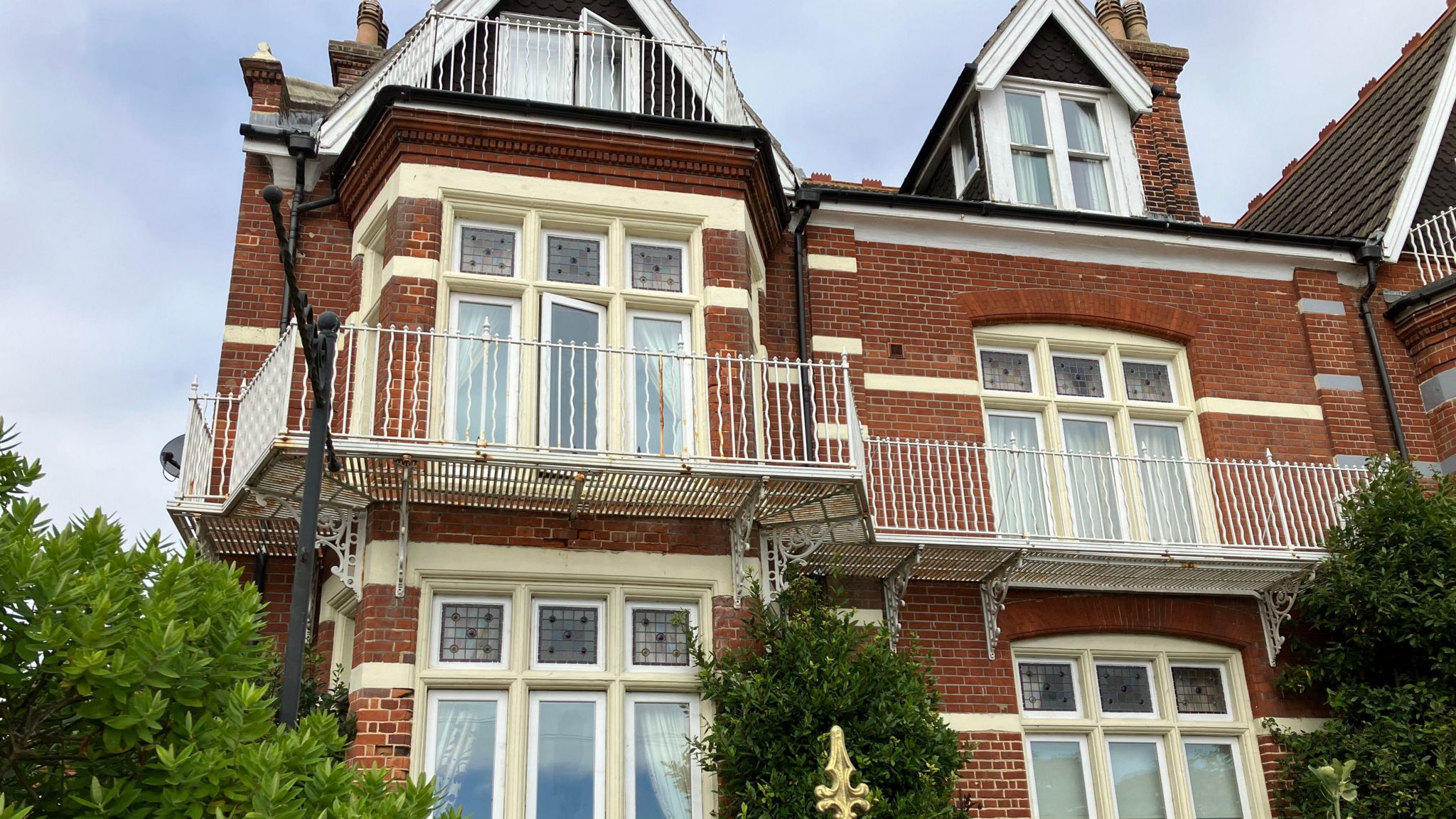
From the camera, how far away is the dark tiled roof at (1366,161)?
14734 mm

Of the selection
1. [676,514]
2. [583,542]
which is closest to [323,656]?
[583,542]

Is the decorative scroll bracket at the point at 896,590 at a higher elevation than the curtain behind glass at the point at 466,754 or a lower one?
higher

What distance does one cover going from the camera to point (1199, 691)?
1177cm

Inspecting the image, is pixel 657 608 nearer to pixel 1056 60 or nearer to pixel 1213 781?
pixel 1213 781

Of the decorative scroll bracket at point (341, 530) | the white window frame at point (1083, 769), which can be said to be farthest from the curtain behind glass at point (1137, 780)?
the decorative scroll bracket at point (341, 530)

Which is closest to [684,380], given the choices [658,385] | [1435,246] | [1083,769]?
[658,385]

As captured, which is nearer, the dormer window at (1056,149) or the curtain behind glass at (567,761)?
the curtain behind glass at (567,761)

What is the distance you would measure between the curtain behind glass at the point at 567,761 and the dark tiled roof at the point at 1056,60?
348 inches

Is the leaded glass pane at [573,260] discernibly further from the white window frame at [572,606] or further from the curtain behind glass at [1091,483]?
the curtain behind glass at [1091,483]

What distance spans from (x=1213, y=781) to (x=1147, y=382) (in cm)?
390

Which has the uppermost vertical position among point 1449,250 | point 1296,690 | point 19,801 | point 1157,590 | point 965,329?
point 1449,250

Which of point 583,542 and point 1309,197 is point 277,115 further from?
point 1309,197

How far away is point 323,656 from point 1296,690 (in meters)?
8.18

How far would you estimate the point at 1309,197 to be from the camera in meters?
16.3
